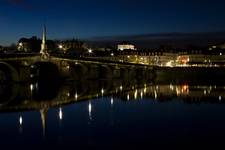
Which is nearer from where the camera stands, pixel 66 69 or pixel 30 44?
pixel 66 69

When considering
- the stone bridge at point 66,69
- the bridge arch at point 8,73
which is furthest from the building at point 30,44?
the bridge arch at point 8,73

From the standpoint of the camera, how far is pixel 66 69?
6731cm

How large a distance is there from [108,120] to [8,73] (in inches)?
Answer: 1314

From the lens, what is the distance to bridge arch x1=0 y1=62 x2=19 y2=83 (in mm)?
58219

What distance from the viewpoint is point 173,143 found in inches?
925

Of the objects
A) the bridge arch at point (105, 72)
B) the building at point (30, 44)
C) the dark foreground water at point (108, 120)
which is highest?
the building at point (30, 44)

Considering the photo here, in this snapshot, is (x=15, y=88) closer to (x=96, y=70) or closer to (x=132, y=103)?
(x=132, y=103)

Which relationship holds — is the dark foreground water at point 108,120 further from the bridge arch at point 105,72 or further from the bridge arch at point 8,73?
the bridge arch at point 105,72

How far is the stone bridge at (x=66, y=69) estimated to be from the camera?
58.5m

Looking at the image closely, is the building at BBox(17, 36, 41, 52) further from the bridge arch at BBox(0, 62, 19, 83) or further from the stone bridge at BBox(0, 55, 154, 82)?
the bridge arch at BBox(0, 62, 19, 83)

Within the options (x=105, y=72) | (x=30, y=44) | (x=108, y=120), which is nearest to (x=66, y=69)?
(x=105, y=72)

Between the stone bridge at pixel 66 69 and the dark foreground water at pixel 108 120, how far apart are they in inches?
394

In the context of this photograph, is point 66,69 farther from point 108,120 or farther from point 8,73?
point 108,120

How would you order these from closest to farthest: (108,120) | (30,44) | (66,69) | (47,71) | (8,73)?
(108,120), (8,73), (66,69), (47,71), (30,44)
